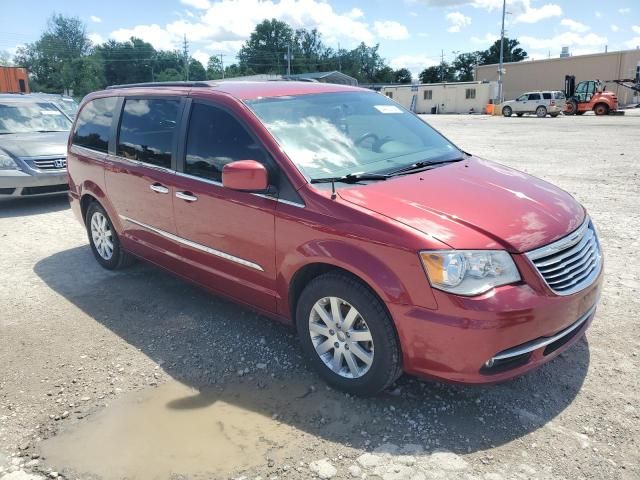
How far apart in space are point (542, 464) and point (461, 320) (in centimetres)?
81

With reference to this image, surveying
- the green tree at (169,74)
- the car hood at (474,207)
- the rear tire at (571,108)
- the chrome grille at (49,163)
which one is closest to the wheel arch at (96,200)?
the car hood at (474,207)

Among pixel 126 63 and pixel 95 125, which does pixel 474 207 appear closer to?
pixel 95 125

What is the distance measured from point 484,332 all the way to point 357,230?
Result: 86 cm

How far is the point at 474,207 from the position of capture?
307cm

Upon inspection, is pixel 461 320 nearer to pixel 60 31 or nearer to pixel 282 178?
pixel 282 178

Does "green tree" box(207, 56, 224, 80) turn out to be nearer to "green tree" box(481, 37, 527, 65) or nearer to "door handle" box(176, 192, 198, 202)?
"green tree" box(481, 37, 527, 65)

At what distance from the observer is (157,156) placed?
172 inches

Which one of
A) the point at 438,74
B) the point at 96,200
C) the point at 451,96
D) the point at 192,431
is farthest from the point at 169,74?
the point at 192,431

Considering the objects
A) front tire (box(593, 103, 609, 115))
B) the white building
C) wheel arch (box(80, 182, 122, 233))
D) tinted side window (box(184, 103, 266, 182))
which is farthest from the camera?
the white building

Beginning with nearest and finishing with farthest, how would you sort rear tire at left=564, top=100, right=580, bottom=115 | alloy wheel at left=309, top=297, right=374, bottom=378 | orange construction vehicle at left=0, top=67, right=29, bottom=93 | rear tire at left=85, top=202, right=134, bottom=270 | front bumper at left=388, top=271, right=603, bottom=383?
front bumper at left=388, top=271, right=603, bottom=383
alloy wheel at left=309, top=297, right=374, bottom=378
rear tire at left=85, top=202, right=134, bottom=270
orange construction vehicle at left=0, top=67, right=29, bottom=93
rear tire at left=564, top=100, right=580, bottom=115

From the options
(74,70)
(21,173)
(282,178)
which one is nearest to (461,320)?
(282,178)

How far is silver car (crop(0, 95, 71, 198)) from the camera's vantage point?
8.15m

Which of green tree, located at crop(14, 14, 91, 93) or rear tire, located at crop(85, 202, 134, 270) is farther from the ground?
green tree, located at crop(14, 14, 91, 93)

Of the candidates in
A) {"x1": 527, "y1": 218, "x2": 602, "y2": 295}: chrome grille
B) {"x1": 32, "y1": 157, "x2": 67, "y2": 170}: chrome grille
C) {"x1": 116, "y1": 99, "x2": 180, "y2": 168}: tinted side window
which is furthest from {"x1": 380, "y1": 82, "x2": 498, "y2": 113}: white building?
{"x1": 527, "y1": 218, "x2": 602, "y2": 295}: chrome grille
